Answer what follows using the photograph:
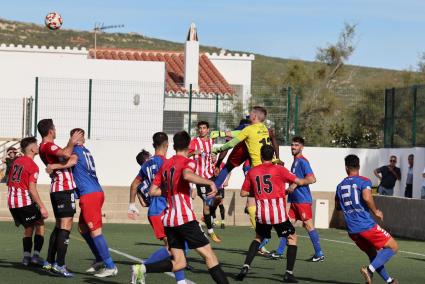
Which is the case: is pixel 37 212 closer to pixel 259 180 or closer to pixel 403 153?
pixel 259 180

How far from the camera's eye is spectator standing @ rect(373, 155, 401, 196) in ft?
96.6

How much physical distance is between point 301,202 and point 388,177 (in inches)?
471

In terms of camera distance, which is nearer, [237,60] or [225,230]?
[225,230]

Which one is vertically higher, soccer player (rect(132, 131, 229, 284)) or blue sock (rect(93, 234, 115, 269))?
soccer player (rect(132, 131, 229, 284))

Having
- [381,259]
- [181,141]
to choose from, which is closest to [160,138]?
[181,141]

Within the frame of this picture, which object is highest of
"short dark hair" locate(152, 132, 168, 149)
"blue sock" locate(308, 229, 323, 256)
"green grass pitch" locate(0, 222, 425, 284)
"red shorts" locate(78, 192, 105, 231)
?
"short dark hair" locate(152, 132, 168, 149)

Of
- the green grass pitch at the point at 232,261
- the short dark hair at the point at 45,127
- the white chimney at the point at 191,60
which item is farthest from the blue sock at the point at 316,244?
the white chimney at the point at 191,60

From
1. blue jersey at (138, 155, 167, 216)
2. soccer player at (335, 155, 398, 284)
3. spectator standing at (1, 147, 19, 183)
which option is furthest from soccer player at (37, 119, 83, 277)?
spectator standing at (1, 147, 19, 183)

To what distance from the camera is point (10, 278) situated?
14.1m

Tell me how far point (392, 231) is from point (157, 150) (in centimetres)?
1324

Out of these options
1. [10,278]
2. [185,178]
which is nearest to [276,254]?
[10,278]

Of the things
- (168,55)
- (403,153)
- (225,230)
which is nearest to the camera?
(225,230)

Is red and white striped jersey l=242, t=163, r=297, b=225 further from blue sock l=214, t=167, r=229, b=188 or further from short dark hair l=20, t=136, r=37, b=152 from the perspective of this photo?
short dark hair l=20, t=136, r=37, b=152

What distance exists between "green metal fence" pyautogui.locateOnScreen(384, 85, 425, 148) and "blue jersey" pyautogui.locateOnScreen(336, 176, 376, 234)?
16223 millimetres
